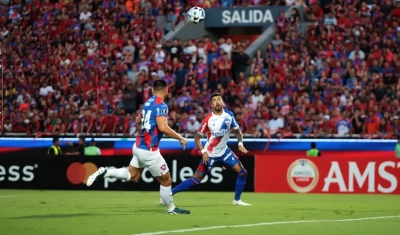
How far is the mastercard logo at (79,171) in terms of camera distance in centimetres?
2403

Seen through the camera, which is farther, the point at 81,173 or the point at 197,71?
the point at 197,71

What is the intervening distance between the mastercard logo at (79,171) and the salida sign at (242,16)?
10946 millimetres

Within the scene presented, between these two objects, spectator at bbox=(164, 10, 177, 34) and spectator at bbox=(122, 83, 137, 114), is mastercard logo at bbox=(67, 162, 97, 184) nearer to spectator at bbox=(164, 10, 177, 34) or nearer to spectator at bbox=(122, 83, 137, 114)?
spectator at bbox=(122, 83, 137, 114)

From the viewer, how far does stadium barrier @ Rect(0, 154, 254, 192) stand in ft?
77.8

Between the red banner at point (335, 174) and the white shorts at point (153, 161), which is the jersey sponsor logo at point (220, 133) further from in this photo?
the red banner at point (335, 174)

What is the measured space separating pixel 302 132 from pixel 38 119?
28.9ft

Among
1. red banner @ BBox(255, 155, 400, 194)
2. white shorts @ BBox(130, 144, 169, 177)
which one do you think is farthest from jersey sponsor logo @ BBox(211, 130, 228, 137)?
red banner @ BBox(255, 155, 400, 194)

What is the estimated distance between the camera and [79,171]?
79.2 feet

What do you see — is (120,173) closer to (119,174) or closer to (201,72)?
(119,174)

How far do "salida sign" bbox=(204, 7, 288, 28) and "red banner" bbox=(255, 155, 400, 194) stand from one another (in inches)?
403

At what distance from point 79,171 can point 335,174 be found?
6.68 m

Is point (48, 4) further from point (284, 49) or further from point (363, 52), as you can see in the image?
point (363, 52)

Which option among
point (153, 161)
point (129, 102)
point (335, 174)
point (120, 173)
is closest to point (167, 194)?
point (153, 161)

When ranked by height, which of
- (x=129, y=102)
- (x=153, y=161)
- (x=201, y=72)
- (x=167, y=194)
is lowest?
(x=167, y=194)
